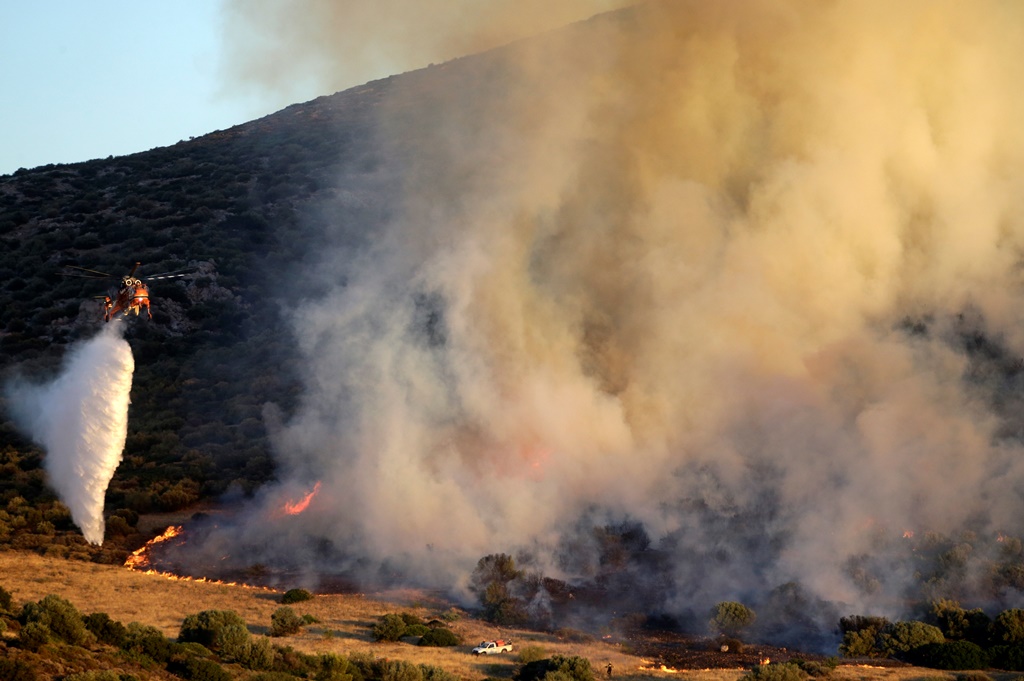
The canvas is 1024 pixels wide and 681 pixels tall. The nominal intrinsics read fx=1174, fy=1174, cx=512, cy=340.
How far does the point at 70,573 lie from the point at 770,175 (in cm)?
2897

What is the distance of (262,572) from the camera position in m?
35.5

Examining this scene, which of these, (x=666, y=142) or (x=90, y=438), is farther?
(x=666, y=142)

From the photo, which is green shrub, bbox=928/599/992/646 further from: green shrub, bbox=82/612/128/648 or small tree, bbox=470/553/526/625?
green shrub, bbox=82/612/128/648

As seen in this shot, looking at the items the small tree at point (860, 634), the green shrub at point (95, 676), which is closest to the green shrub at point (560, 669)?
the small tree at point (860, 634)

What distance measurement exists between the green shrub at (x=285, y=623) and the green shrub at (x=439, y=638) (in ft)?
10.6

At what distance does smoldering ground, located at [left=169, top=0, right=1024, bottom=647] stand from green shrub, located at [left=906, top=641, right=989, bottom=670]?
309cm

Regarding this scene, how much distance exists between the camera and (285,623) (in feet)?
98.8

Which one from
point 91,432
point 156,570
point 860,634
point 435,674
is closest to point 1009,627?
point 860,634

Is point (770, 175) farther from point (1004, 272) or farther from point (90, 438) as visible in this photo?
point (90, 438)

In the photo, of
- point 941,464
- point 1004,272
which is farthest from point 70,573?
point 1004,272

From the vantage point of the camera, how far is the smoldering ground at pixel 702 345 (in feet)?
119

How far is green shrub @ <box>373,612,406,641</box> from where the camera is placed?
30219 millimetres

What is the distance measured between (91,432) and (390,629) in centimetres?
1426

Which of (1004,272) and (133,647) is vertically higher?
(1004,272)
